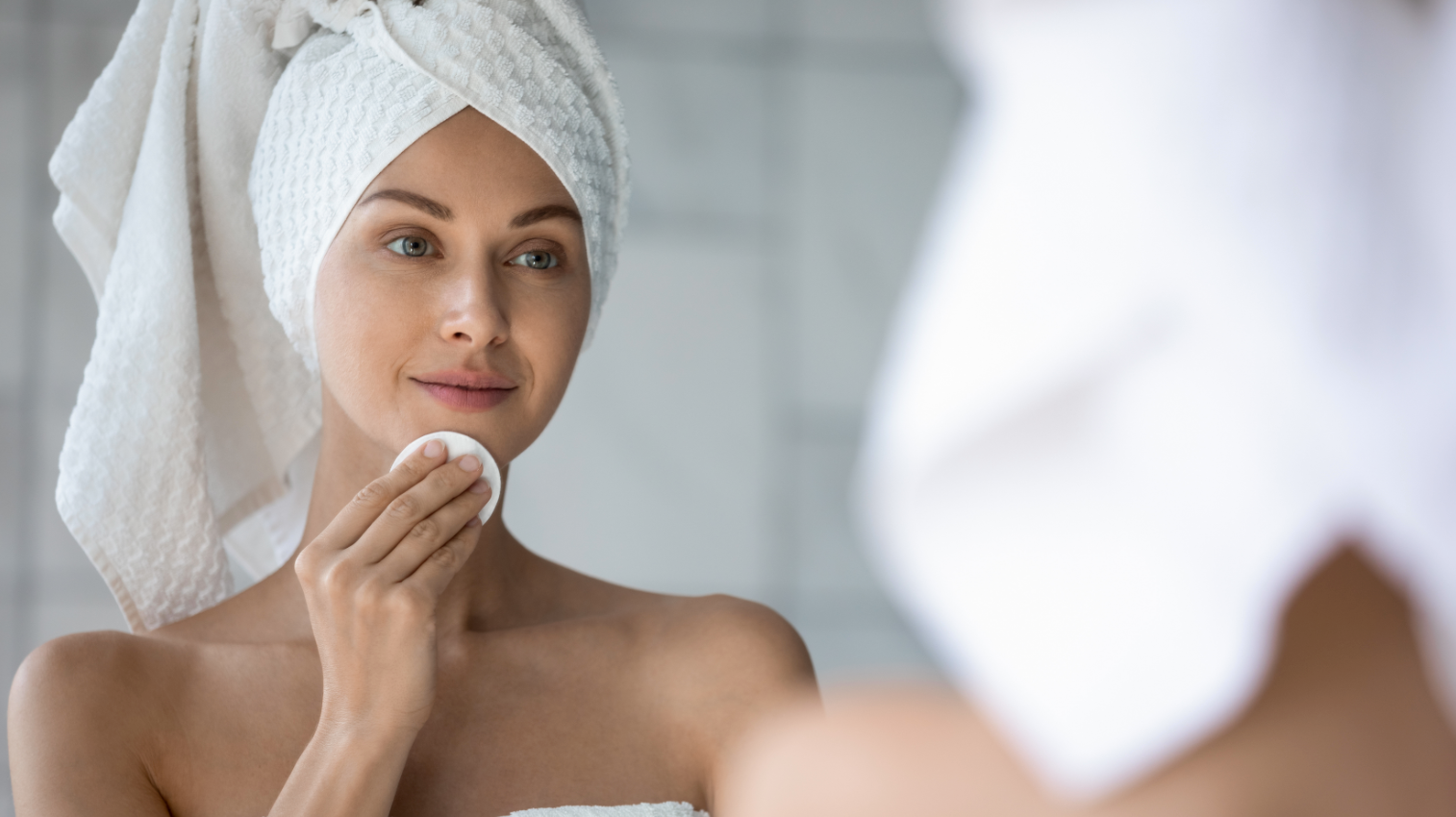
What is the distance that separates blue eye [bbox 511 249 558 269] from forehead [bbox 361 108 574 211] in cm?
4

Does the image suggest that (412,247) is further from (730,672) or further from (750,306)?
(750,306)

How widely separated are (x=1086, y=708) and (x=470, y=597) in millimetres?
969

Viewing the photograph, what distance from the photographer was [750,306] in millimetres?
2111

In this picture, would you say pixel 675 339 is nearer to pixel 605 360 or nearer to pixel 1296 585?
pixel 605 360

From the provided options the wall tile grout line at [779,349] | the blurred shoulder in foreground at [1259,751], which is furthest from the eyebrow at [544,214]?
the wall tile grout line at [779,349]

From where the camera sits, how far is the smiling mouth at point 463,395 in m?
1.00

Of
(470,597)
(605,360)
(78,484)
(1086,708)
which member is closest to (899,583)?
(1086,708)

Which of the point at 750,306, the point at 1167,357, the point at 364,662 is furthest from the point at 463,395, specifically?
the point at 750,306

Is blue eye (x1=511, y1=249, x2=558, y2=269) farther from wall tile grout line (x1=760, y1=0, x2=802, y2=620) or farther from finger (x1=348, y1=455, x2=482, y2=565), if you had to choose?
wall tile grout line (x1=760, y1=0, x2=802, y2=620)

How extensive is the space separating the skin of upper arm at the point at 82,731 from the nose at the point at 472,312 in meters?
0.39

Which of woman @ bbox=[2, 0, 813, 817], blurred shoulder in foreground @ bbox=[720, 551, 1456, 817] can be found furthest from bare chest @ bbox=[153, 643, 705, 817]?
blurred shoulder in foreground @ bbox=[720, 551, 1456, 817]

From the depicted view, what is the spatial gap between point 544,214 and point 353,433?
0.88ft

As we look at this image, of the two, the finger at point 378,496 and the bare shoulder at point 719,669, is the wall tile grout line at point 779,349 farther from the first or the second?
the finger at point 378,496

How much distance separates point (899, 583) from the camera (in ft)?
0.91
